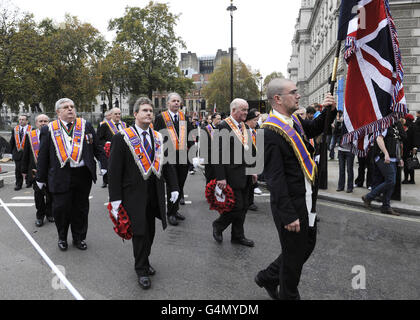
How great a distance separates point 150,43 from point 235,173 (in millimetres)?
40194

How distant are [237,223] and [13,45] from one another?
27.4 metres

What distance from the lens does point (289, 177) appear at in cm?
287

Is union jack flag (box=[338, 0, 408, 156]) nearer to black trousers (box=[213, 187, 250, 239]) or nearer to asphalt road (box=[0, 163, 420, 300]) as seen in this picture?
asphalt road (box=[0, 163, 420, 300])

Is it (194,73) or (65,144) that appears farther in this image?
(194,73)

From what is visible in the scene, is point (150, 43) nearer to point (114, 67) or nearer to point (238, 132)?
point (114, 67)

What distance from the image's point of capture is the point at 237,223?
4871 mm

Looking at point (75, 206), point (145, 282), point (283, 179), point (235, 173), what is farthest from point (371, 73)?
point (75, 206)

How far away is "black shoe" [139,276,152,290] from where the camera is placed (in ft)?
11.8

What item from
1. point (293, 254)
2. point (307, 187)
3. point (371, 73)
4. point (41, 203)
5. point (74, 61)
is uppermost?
point (74, 61)

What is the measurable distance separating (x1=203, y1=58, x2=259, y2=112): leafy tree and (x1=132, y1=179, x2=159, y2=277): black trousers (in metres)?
46.4

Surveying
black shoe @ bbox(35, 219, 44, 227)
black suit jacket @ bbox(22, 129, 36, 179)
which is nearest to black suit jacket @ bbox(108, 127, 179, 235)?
black shoe @ bbox(35, 219, 44, 227)

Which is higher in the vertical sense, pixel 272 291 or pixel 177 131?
pixel 177 131

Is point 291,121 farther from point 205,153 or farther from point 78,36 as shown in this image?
point 78,36
